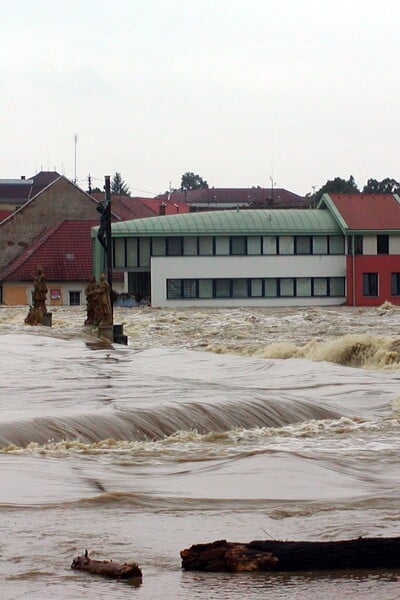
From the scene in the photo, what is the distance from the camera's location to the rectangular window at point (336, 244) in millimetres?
76625

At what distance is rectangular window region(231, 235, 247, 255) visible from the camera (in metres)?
76.3

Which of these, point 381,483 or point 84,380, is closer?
point 381,483

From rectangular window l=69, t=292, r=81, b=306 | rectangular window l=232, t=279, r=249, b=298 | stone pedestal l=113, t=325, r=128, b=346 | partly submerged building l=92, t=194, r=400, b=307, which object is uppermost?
partly submerged building l=92, t=194, r=400, b=307

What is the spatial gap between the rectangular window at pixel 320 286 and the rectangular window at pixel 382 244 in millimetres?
3368

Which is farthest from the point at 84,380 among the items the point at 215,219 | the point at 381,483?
the point at 215,219

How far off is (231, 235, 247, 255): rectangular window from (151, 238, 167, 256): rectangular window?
12.1 ft

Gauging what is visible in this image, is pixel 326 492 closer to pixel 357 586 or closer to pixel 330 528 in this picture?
pixel 330 528

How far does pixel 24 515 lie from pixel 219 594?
354 centimetres

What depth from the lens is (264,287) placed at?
7569 centimetres

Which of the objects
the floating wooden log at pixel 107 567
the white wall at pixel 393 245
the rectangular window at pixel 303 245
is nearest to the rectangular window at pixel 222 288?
the rectangular window at pixel 303 245

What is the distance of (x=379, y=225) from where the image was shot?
76438mm

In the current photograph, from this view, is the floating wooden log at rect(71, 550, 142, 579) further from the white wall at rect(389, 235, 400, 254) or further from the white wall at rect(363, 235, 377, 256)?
the white wall at rect(389, 235, 400, 254)

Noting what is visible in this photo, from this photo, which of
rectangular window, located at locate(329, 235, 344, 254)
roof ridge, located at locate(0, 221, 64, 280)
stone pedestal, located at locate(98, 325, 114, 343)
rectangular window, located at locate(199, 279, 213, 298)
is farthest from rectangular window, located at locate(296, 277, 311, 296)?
stone pedestal, located at locate(98, 325, 114, 343)

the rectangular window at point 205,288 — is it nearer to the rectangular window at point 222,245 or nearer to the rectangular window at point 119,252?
the rectangular window at point 222,245
